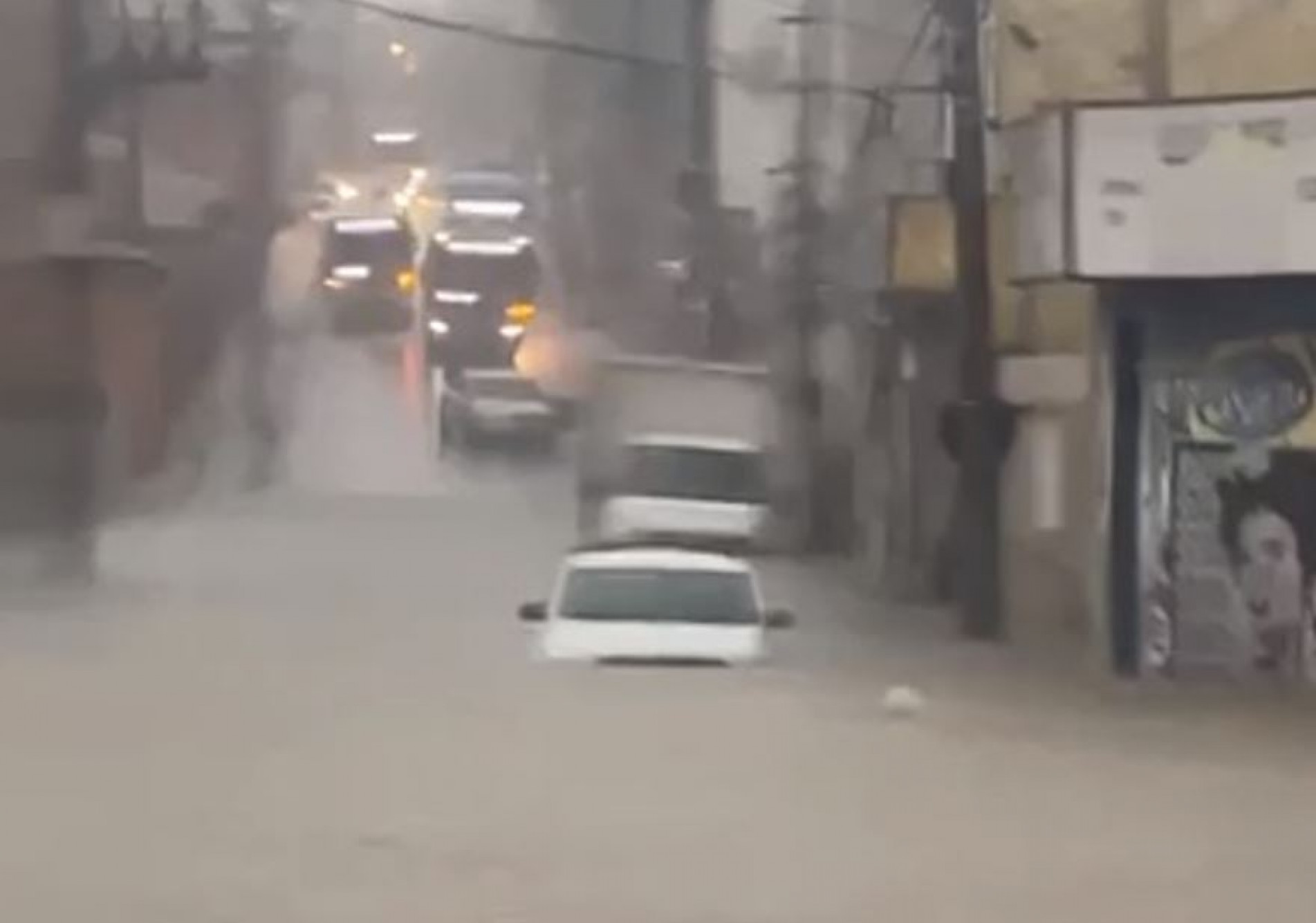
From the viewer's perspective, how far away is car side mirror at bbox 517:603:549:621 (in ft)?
93.7

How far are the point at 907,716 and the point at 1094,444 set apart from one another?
4.32 meters

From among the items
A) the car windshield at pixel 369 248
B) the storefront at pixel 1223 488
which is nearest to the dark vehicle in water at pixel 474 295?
the car windshield at pixel 369 248

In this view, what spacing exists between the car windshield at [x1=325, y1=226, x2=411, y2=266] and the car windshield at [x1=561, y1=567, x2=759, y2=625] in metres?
43.2

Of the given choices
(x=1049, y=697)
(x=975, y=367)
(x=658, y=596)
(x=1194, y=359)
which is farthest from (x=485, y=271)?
(x=1049, y=697)

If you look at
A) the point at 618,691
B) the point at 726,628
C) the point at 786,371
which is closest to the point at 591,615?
the point at 726,628

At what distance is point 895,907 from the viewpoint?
1448 cm

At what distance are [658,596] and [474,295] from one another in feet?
128

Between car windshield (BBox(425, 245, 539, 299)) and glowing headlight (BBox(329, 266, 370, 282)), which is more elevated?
car windshield (BBox(425, 245, 539, 299))

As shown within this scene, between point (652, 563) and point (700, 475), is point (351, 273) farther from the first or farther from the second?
point (652, 563)

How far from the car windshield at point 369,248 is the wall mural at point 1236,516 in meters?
44.3

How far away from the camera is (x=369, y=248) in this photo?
234 ft

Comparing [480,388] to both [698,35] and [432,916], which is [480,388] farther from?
[432,916]

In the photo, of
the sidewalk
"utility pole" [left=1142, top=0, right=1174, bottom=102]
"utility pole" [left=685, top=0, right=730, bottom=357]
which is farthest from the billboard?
"utility pole" [left=685, top=0, right=730, bottom=357]

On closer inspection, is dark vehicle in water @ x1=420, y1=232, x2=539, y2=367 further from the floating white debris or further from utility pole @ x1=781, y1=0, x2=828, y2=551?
the floating white debris
